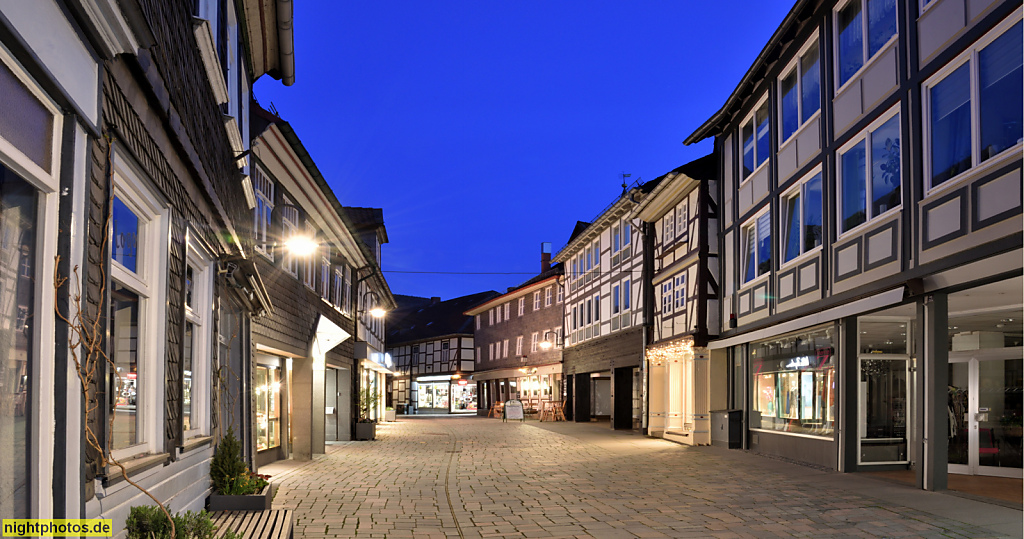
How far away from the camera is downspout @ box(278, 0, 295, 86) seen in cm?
1076

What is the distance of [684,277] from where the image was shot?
74.8ft

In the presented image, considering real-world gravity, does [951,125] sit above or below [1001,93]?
below

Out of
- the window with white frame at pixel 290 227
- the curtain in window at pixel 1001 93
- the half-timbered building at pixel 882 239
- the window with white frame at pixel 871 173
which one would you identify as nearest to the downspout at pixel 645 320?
the half-timbered building at pixel 882 239

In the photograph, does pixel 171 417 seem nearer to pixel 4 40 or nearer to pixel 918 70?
pixel 4 40

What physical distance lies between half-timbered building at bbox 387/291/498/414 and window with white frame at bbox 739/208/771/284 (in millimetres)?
38717

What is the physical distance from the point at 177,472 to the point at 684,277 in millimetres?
18253

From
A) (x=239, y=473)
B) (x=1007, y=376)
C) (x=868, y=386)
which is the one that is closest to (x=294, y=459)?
(x=239, y=473)

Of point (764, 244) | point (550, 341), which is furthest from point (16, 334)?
point (550, 341)

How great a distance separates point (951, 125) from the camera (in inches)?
415

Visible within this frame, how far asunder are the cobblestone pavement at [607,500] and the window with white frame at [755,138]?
6.13 m

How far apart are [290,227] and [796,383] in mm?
9767

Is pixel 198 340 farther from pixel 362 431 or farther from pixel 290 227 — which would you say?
pixel 362 431

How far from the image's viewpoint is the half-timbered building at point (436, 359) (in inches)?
2309

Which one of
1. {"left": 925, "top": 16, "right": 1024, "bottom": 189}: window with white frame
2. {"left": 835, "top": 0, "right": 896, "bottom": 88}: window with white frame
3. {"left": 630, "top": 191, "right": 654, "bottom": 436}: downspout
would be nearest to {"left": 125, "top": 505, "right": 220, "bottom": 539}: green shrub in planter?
{"left": 925, "top": 16, "right": 1024, "bottom": 189}: window with white frame
